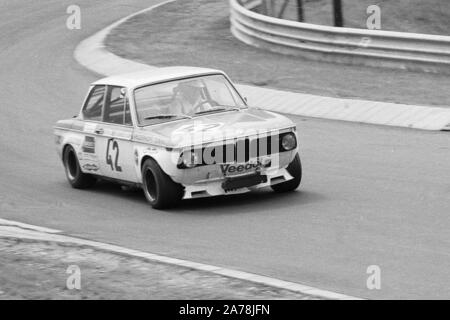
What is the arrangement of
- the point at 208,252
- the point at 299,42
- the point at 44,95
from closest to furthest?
the point at 208,252 → the point at 44,95 → the point at 299,42

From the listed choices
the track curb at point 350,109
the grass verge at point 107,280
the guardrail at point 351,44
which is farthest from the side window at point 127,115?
the guardrail at point 351,44

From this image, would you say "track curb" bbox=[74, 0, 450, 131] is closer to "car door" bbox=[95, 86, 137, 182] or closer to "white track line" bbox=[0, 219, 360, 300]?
"car door" bbox=[95, 86, 137, 182]

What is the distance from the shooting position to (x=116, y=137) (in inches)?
476

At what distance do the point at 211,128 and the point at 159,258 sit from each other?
100 inches

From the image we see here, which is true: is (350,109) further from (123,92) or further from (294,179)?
(123,92)

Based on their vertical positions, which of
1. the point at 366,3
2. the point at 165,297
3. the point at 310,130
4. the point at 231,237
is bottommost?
the point at 366,3

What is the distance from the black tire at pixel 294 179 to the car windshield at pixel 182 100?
958 mm

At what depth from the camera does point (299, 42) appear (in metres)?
22.8

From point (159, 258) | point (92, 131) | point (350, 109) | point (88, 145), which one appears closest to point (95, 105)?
point (92, 131)

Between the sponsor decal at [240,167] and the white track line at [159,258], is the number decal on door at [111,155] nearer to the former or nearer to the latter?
the white track line at [159,258]
